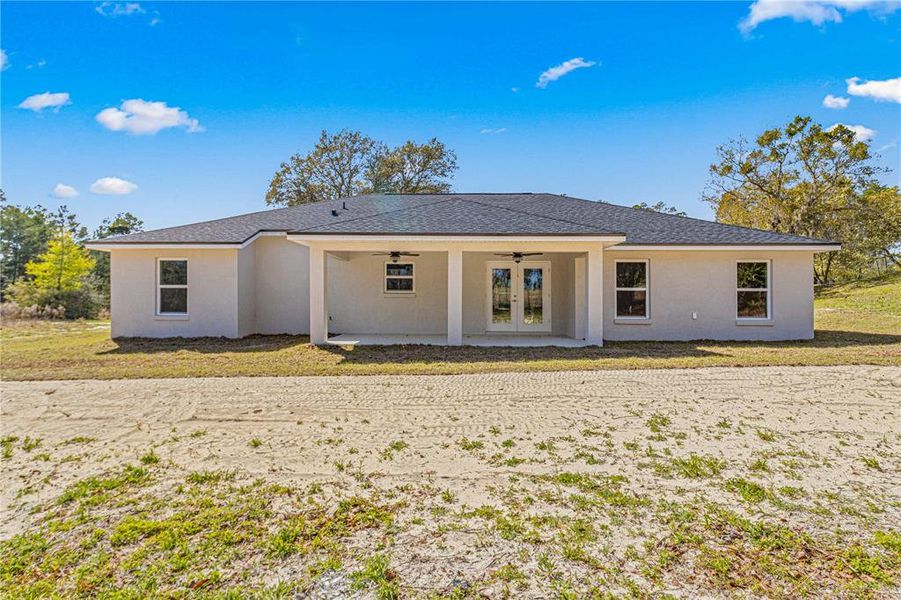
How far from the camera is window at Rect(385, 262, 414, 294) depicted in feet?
47.0

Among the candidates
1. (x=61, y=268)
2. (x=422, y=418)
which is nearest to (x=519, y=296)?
(x=422, y=418)

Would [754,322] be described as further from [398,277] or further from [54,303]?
[54,303]

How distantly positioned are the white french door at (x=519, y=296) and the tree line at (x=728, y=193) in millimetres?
19591

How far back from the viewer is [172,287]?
12.9m

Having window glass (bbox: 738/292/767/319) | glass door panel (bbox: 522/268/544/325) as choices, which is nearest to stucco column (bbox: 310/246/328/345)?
glass door panel (bbox: 522/268/544/325)

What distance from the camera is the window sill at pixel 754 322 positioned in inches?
491

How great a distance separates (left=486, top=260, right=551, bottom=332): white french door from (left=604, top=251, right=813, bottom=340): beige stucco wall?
207 centimetres

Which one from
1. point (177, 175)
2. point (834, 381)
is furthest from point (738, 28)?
point (177, 175)

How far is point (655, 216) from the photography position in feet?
48.8

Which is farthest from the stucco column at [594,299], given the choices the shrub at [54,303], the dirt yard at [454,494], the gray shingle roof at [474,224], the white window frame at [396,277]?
the shrub at [54,303]

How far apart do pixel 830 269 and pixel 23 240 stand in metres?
58.2

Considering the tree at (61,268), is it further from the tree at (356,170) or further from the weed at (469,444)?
the weed at (469,444)

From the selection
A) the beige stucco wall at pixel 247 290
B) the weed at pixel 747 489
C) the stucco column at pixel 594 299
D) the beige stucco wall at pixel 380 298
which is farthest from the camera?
the beige stucco wall at pixel 380 298

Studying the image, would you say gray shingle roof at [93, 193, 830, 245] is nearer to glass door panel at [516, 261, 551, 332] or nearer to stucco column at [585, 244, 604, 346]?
stucco column at [585, 244, 604, 346]
